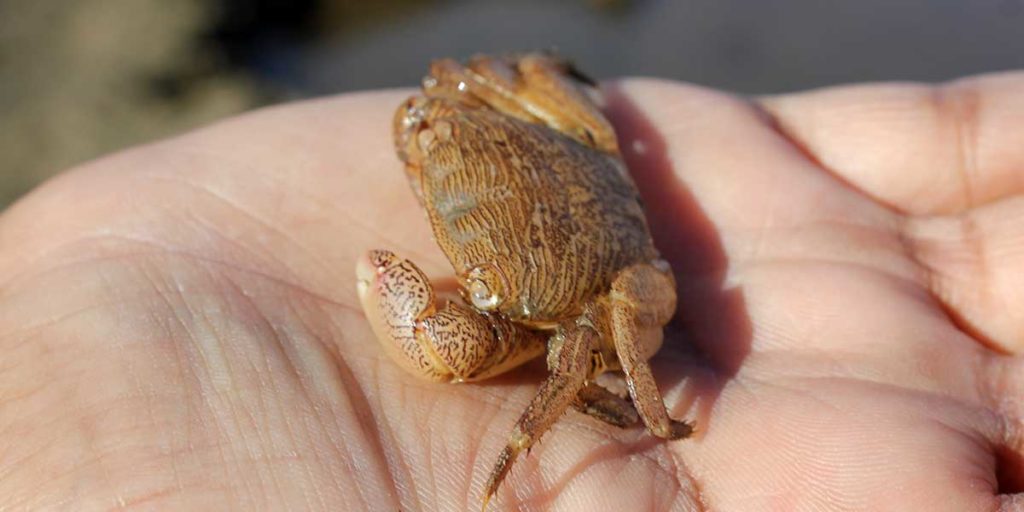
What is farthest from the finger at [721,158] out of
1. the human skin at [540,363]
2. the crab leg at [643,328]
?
the crab leg at [643,328]

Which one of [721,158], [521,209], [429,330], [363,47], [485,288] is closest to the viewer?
[429,330]

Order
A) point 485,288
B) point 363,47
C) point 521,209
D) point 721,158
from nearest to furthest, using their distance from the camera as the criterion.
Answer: point 485,288
point 521,209
point 721,158
point 363,47

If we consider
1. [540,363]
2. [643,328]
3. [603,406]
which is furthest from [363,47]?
[603,406]

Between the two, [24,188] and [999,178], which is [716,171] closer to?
[999,178]

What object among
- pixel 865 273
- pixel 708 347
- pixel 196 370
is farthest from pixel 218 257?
pixel 865 273

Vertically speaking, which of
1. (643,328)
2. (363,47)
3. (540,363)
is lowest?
(363,47)

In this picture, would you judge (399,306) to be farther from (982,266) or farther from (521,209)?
(982,266)

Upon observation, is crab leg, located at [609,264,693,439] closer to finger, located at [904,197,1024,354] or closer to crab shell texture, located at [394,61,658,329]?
crab shell texture, located at [394,61,658,329]

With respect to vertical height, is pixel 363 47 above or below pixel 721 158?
below
